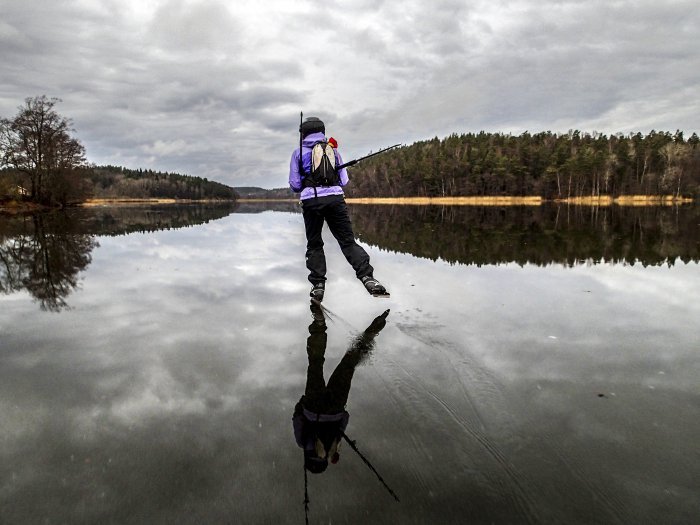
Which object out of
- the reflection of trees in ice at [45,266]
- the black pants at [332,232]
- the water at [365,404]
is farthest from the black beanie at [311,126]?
the reflection of trees in ice at [45,266]

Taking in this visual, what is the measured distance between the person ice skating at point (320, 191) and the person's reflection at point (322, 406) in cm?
215

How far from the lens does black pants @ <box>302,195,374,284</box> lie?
261 inches

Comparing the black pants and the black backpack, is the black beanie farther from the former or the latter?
the black pants

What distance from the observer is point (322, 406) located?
301 cm

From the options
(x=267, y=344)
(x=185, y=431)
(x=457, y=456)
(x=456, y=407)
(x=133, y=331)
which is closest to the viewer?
(x=457, y=456)

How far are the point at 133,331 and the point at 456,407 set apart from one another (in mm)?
3828

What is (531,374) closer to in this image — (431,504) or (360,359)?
(360,359)

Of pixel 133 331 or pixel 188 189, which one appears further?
pixel 188 189

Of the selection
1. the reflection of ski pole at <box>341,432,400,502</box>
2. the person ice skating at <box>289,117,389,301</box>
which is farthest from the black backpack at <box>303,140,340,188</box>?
the reflection of ski pole at <box>341,432,400,502</box>

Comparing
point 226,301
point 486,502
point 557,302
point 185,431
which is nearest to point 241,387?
point 185,431

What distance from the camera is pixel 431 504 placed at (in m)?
1.98

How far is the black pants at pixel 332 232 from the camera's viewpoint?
662cm

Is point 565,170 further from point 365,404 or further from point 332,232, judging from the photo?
point 365,404

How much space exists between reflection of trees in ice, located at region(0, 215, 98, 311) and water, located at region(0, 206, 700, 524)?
165mm
